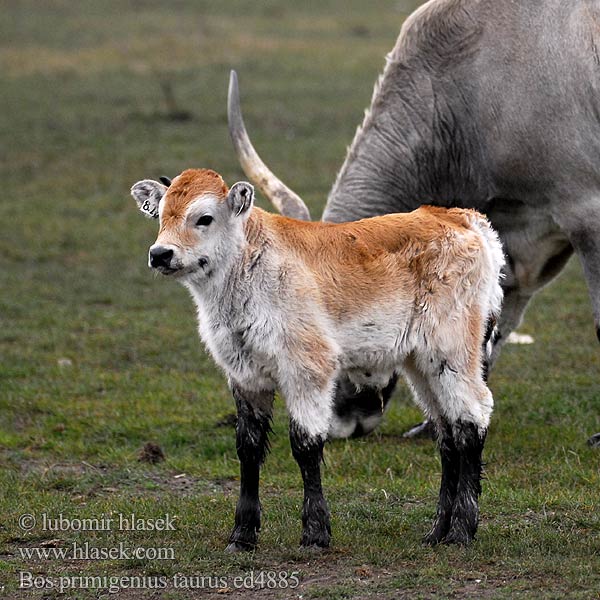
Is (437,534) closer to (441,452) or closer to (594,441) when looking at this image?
(441,452)

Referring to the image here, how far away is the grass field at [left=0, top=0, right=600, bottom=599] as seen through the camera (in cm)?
613

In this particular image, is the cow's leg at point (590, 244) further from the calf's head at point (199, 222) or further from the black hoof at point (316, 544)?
the calf's head at point (199, 222)

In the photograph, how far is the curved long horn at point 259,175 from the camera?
885 centimetres

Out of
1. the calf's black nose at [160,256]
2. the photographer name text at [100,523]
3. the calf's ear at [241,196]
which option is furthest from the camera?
the photographer name text at [100,523]

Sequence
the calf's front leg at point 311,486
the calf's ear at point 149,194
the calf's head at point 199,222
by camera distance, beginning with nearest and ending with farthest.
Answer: the calf's head at point 199,222 < the calf's front leg at point 311,486 < the calf's ear at point 149,194

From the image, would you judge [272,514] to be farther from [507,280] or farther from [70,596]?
[507,280]

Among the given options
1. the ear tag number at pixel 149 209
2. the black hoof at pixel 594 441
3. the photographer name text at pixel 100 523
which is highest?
the ear tag number at pixel 149 209

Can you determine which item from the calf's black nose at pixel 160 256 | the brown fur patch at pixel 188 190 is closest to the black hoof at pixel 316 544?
the calf's black nose at pixel 160 256

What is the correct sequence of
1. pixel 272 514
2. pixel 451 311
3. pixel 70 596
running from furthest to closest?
pixel 272 514 → pixel 451 311 → pixel 70 596

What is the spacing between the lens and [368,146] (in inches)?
358

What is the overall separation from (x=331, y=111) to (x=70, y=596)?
52.1ft

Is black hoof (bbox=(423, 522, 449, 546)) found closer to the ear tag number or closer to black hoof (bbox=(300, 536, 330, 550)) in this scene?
black hoof (bbox=(300, 536, 330, 550))

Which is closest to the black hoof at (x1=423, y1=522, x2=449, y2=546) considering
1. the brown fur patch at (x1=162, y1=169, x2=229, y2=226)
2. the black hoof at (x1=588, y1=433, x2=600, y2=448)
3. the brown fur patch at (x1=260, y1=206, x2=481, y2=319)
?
the brown fur patch at (x1=260, y1=206, x2=481, y2=319)

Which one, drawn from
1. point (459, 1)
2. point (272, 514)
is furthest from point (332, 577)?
point (459, 1)
